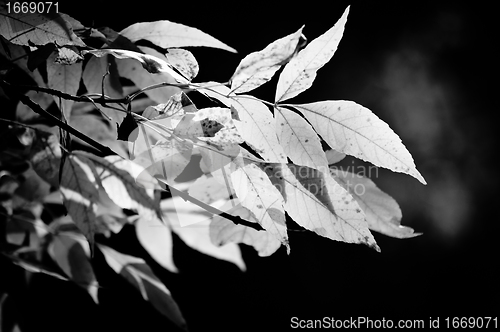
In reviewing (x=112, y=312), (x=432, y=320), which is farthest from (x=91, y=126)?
(x=432, y=320)

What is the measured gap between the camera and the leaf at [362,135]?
8.0 inches

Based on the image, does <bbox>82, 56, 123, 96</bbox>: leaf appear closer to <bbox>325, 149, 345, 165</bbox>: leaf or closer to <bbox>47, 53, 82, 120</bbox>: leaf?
<bbox>47, 53, 82, 120</bbox>: leaf

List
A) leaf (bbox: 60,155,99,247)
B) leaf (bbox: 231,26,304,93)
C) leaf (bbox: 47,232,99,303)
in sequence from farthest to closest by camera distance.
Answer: leaf (bbox: 47,232,99,303) → leaf (bbox: 60,155,99,247) → leaf (bbox: 231,26,304,93)

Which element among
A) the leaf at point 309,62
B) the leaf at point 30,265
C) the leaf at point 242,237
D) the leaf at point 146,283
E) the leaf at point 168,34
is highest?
the leaf at point 168,34

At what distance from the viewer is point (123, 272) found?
1.33 feet

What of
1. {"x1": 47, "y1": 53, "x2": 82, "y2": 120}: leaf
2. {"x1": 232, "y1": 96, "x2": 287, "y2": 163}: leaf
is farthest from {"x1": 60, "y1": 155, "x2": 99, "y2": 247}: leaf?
{"x1": 232, "y1": 96, "x2": 287, "y2": 163}: leaf

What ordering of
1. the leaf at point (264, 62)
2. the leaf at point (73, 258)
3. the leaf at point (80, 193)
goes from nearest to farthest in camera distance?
the leaf at point (264, 62) → the leaf at point (80, 193) → the leaf at point (73, 258)

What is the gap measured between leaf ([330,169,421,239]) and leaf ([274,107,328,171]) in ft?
0.25

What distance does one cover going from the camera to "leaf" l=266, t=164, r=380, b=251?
208 millimetres

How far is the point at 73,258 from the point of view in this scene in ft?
1.32

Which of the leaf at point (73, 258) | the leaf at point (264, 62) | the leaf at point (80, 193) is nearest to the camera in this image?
the leaf at point (264, 62)

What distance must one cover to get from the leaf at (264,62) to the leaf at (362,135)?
5 cm

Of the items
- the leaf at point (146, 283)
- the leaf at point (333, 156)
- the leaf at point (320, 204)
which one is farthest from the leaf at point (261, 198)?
the leaf at point (146, 283)

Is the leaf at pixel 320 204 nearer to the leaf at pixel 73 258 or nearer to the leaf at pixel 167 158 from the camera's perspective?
the leaf at pixel 167 158
